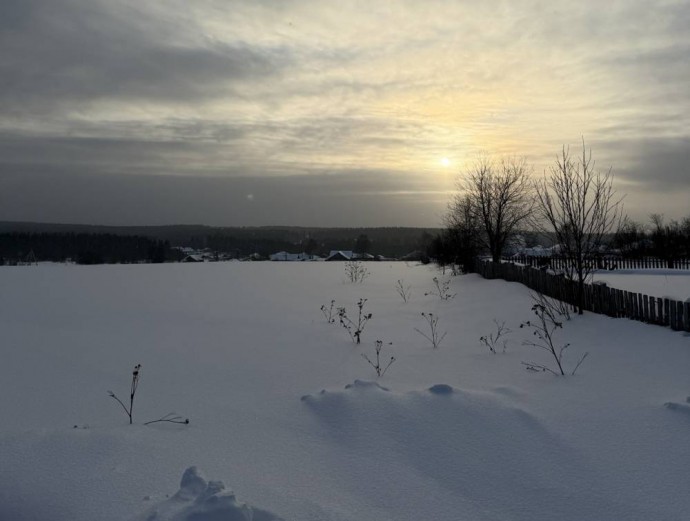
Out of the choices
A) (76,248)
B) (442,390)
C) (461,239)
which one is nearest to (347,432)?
(442,390)

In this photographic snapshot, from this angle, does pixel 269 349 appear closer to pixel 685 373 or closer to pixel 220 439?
pixel 220 439

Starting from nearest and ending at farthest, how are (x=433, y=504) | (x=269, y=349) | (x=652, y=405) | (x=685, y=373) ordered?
1. (x=433, y=504)
2. (x=652, y=405)
3. (x=685, y=373)
4. (x=269, y=349)

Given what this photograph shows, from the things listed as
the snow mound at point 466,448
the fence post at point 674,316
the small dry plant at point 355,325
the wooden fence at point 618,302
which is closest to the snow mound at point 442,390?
the snow mound at point 466,448

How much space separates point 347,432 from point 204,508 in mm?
1665

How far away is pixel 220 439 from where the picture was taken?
4.33 meters

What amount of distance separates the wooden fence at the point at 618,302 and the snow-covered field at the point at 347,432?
39 centimetres

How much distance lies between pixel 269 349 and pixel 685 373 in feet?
19.1

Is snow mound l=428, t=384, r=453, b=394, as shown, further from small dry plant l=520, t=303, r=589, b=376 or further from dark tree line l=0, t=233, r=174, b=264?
dark tree line l=0, t=233, r=174, b=264

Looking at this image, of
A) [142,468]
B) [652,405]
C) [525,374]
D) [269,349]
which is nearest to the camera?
[142,468]

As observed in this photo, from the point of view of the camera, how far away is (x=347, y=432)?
4371 millimetres

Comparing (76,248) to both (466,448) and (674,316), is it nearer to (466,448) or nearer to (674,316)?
(674,316)

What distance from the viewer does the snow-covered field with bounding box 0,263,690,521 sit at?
3240 mm

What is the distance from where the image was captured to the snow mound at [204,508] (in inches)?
113

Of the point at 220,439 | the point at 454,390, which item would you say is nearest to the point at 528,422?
the point at 454,390
